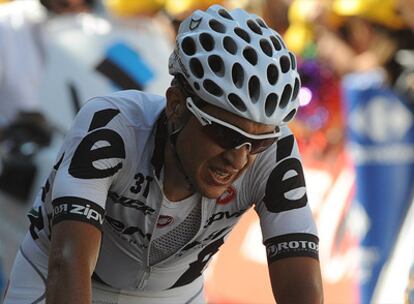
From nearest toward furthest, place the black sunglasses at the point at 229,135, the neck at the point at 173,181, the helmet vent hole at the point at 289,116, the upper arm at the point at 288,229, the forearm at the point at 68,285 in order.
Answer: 1. the forearm at the point at 68,285
2. the black sunglasses at the point at 229,135
3. the helmet vent hole at the point at 289,116
4. the upper arm at the point at 288,229
5. the neck at the point at 173,181

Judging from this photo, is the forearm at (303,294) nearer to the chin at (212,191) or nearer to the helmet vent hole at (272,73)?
the chin at (212,191)

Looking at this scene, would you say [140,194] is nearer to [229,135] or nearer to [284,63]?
[229,135]

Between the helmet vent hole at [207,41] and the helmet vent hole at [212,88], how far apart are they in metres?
0.14

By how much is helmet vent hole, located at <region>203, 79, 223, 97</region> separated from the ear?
0.17 m

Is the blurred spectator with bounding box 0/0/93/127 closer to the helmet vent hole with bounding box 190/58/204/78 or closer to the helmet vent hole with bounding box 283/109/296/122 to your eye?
the helmet vent hole with bounding box 190/58/204/78

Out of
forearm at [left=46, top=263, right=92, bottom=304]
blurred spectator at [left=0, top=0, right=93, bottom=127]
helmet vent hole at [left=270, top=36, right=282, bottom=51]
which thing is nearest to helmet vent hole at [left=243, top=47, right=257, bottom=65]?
helmet vent hole at [left=270, top=36, right=282, bottom=51]

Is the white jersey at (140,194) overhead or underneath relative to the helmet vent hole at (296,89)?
underneath

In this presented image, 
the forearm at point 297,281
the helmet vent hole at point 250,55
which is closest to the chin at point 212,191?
the forearm at point 297,281

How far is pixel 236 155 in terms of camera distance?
169 inches

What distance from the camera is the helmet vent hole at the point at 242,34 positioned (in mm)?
4414

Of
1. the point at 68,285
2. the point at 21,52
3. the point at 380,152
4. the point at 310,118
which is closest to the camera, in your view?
the point at 68,285

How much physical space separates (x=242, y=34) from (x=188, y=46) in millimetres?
189

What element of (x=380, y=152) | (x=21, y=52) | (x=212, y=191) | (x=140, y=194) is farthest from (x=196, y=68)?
(x=21, y=52)

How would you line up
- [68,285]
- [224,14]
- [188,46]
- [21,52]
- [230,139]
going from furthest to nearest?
1. [21,52]
2. [224,14]
3. [188,46]
4. [230,139]
5. [68,285]
